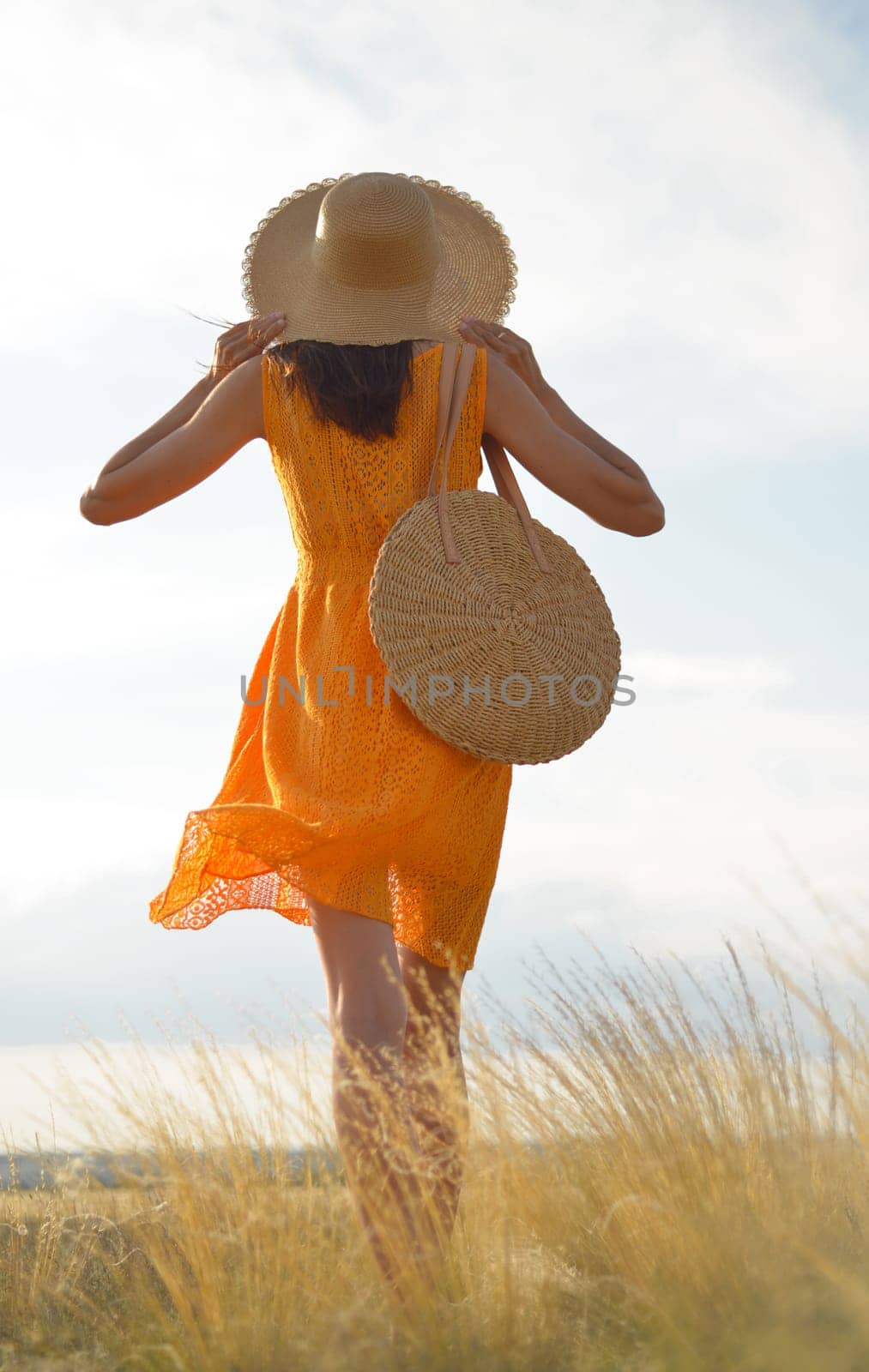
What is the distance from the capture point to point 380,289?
313 centimetres

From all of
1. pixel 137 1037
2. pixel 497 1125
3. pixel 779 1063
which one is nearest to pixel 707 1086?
pixel 779 1063

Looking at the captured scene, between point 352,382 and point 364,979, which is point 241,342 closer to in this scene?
point 352,382

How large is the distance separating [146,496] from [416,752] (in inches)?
32.1

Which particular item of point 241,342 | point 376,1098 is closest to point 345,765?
point 376,1098

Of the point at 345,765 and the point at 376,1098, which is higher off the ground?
the point at 345,765

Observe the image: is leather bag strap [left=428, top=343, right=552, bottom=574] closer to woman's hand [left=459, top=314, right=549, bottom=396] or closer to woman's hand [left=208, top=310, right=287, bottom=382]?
woman's hand [left=459, top=314, right=549, bottom=396]

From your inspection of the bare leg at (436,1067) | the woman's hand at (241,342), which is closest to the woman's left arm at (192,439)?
the woman's hand at (241,342)

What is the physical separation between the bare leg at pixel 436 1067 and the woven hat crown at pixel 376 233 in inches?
60.1

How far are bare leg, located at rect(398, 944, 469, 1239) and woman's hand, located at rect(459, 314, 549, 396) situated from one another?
4.21 ft

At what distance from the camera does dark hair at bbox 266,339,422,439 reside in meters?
2.78

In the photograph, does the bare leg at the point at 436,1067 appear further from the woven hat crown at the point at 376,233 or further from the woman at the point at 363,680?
the woven hat crown at the point at 376,233

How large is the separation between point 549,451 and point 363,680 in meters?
0.65

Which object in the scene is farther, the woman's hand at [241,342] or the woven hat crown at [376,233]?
the woven hat crown at [376,233]

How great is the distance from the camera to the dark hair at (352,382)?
278cm
